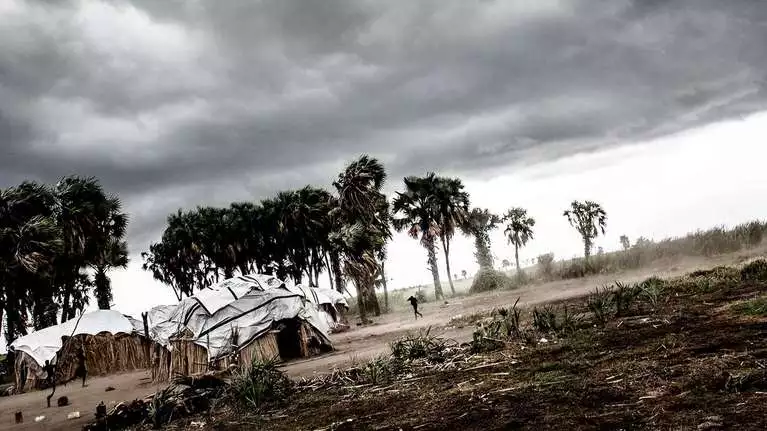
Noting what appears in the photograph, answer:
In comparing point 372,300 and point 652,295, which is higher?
point 372,300

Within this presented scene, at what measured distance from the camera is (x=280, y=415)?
27.0 feet

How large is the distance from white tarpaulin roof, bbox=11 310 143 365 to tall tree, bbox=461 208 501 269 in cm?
2346

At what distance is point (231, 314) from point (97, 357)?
36.3ft

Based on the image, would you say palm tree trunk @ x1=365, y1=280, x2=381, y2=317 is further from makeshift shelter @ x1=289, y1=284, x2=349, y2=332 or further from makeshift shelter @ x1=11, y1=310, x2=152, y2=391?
makeshift shelter @ x1=11, y1=310, x2=152, y2=391

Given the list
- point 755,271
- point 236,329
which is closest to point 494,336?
point 755,271

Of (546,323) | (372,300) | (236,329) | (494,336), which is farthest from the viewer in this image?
(372,300)

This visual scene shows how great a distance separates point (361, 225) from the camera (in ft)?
99.8

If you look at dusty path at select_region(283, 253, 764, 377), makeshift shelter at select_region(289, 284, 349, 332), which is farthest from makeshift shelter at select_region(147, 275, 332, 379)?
makeshift shelter at select_region(289, 284, 349, 332)

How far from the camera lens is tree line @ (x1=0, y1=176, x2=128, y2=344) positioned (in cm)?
2608

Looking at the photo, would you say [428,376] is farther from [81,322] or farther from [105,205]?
[105,205]

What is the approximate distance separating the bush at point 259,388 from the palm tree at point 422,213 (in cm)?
2992

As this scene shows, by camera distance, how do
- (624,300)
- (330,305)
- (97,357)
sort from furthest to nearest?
(330,305) → (97,357) → (624,300)

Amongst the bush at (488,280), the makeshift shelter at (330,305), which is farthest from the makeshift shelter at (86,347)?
the bush at (488,280)

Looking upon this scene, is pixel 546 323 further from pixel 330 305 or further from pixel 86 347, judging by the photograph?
pixel 86 347
